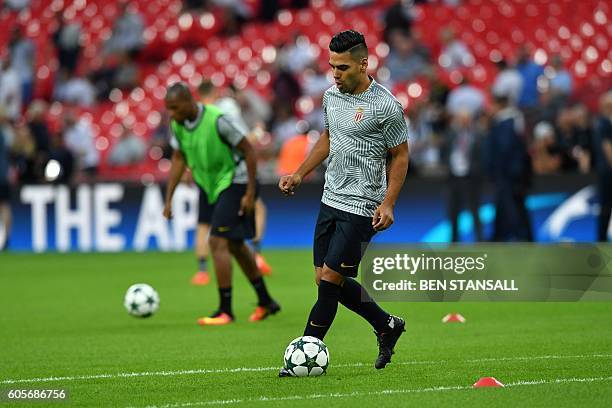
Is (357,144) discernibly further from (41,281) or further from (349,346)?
(41,281)

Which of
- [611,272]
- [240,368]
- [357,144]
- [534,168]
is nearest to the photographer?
[357,144]

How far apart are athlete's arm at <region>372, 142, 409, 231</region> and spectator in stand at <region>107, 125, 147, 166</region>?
58.6ft

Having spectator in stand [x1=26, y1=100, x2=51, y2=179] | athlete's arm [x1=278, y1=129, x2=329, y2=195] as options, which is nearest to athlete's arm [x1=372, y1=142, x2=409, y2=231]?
athlete's arm [x1=278, y1=129, x2=329, y2=195]

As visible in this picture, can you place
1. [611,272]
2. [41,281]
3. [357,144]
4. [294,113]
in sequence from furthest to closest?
[294,113]
[41,281]
[611,272]
[357,144]

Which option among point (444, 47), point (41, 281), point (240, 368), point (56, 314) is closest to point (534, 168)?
point (444, 47)

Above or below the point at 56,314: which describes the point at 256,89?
above

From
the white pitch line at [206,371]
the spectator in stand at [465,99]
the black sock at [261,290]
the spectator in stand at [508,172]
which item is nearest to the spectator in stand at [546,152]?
the spectator in stand at [508,172]

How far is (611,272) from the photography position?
12.2 metres

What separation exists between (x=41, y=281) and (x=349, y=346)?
850 cm

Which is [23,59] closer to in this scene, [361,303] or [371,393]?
[361,303]

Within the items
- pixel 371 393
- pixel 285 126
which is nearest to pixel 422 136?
pixel 285 126

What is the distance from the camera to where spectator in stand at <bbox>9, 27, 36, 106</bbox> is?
2812 cm

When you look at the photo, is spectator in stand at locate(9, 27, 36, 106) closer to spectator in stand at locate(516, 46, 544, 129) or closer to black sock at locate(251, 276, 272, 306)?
spectator in stand at locate(516, 46, 544, 129)

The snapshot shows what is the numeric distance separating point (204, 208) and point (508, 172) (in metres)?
8.32
